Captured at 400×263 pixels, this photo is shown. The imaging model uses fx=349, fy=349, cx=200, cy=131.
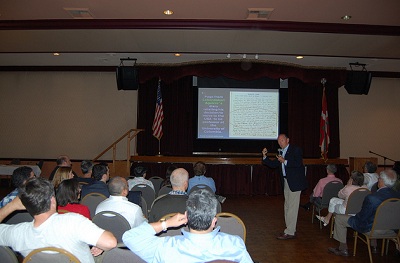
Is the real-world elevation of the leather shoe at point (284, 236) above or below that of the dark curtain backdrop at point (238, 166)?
below

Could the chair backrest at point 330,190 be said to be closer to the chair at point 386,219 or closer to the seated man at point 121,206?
the chair at point 386,219

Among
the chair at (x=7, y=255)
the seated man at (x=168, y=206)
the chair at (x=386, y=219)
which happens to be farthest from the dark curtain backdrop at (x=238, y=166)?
the chair at (x=7, y=255)

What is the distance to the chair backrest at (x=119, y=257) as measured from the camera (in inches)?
78.2

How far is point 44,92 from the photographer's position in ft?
36.4

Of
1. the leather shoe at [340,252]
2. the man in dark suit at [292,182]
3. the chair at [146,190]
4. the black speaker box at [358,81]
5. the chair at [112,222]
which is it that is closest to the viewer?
the chair at [112,222]

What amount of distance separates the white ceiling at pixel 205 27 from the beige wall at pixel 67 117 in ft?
9.73

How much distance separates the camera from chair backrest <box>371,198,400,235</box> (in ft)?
12.8

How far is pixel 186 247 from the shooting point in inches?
70.0

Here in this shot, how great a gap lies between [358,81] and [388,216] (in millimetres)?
6279

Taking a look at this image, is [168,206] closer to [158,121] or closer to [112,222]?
[112,222]

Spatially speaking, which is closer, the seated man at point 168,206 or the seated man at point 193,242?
the seated man at point 193,242

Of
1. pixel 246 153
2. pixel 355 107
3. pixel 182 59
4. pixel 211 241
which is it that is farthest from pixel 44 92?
pixel 211 241

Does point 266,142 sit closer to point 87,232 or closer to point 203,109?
point 203,109

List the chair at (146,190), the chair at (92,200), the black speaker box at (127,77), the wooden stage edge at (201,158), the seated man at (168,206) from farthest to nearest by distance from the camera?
the wooden stage edge at (201,158) < the black speaker box at (127,77) < the chair at (146,190) < the chair at (92,200) < the seated man at (168,206)
